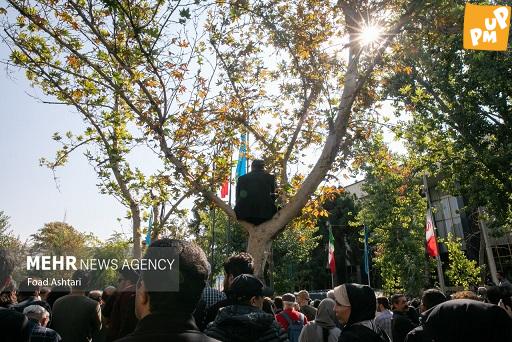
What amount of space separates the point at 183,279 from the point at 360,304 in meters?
2.20

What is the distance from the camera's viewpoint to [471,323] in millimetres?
3207

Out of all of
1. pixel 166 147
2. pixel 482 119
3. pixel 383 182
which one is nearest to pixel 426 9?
pixel 166 147

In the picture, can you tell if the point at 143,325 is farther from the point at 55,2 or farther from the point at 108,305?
the point at 55,2

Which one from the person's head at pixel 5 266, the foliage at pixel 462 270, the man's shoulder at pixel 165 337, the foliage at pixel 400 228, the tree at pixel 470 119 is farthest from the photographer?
the foliage at pixel 400 228

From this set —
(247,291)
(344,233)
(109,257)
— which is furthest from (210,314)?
(344,233)

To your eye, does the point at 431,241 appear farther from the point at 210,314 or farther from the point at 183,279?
the point at 183,279

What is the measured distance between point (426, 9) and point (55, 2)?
5871 mm

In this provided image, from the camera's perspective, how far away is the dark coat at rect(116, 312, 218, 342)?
1.61 meters

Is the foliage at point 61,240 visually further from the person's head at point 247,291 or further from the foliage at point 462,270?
the person's head at point 247,291

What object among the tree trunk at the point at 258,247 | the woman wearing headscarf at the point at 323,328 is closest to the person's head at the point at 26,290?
the tree trunk at the point at 258,247

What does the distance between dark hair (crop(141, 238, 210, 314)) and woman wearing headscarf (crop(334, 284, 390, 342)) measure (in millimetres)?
1893

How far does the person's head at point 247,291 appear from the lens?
11.0ft

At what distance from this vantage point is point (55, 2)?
20.7 ft

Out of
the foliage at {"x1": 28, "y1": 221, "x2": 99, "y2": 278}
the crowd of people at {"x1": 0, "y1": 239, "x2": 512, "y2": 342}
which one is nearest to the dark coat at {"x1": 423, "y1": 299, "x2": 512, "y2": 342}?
the crowd of people at {"x1": 0, "y1": 239, "x2": 512, "y2": 342}
